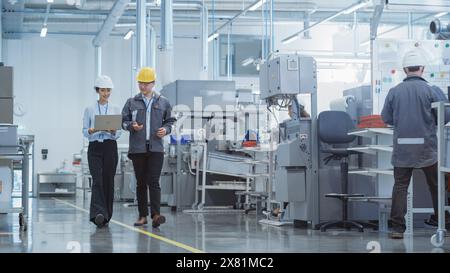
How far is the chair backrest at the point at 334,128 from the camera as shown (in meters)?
7.51

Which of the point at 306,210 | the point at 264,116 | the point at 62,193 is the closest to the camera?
the point at 306,210

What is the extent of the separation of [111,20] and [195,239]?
35.3ft

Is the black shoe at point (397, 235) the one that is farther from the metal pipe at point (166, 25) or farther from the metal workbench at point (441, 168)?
the metal pipe at point (166, 25)

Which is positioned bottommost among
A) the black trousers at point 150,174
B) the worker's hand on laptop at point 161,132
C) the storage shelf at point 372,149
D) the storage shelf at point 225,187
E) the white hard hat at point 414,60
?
the storage shelf at point 225,187

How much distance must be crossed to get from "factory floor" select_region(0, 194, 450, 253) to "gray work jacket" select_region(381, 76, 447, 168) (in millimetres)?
634

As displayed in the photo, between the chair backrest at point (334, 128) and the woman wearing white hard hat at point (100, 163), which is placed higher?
the chair backrest at point (334, 128)

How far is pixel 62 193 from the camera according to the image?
63.0ft

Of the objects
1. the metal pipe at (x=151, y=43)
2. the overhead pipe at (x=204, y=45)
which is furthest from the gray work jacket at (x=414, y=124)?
the metal pipe at (x=151, y=43)

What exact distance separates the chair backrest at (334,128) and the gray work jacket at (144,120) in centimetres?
140

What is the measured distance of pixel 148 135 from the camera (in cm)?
735

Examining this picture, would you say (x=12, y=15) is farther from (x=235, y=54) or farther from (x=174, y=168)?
(x=174, y=168)

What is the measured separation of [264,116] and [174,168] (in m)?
1.61

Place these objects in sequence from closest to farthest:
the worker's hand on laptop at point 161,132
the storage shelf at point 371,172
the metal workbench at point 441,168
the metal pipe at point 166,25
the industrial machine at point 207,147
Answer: the metal workbench at point 441,168
the storage shelf at point 371,172
the worker's hand on laptop at point 161,132
the industrial machine at point 207,147
the metal pipe at point 166,25
